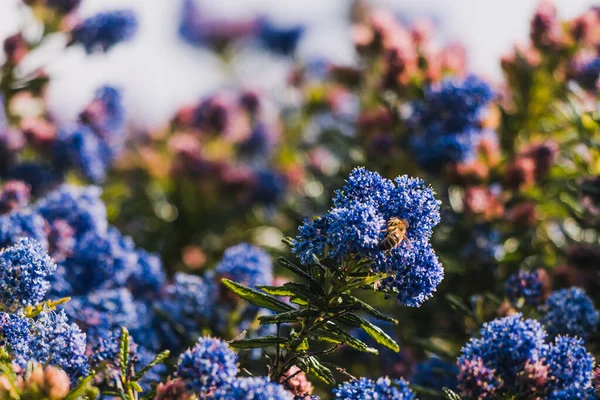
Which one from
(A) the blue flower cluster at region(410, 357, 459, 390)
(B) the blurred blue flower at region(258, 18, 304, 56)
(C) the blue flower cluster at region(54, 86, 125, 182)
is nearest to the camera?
(A) the blue flower cluster at region(410, 357, 459, 390)

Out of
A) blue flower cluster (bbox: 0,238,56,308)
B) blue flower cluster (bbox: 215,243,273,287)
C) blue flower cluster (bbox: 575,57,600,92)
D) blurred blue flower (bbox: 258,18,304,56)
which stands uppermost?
blurred blue flower (bbox: 258,18,304,56)

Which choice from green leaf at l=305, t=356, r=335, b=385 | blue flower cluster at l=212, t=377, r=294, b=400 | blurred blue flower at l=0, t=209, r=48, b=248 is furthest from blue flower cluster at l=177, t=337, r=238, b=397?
blurred blue flower at l=0, t=209, r=48, b=248

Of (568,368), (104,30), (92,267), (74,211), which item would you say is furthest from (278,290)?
(104,30)

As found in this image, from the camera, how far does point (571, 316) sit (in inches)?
111

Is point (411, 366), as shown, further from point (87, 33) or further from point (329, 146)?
point (87, 33)

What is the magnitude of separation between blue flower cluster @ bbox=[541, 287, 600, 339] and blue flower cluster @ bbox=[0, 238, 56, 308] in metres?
1.83

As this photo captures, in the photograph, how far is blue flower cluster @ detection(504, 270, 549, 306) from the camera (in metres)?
3.02

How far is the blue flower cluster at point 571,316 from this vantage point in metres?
2.81

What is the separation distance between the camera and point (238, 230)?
5.14 metres

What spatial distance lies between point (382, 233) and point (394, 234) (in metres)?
0.04

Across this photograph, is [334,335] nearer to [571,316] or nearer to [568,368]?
[568,368]

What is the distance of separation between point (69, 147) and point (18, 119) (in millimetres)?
675

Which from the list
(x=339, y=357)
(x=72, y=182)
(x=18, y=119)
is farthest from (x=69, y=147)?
(x=339, y=357)

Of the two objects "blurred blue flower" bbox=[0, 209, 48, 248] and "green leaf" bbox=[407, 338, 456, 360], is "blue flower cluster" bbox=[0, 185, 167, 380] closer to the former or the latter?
"blurred blue flower" bbox=[0, 209, 48, 248]
